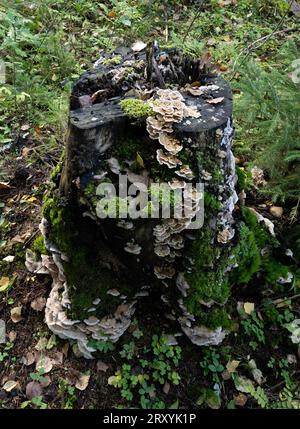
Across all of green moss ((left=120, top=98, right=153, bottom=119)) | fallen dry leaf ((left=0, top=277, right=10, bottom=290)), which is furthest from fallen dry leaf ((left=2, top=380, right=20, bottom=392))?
green moss ((left=120, top=98, right=153, bottom=119))

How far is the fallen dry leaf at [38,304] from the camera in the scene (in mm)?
3939

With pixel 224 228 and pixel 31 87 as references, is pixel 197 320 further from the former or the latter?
pixel 31 87

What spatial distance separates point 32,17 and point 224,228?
6.19m

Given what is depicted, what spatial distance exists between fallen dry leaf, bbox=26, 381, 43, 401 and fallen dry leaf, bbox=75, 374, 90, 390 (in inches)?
12.5

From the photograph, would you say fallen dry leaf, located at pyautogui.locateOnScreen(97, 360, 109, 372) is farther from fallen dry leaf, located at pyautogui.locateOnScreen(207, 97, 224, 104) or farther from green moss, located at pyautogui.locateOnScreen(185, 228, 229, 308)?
fallen dry leaf, located at pyautogui.locateOnScreen(207, 97, 224, 104)

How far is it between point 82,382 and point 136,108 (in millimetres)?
2364

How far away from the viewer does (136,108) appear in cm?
295

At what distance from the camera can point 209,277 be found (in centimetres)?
342

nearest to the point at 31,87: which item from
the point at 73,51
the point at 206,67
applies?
the point at 73,51

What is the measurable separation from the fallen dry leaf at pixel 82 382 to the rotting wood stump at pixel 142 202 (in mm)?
212

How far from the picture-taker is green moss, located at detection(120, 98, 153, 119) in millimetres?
2928

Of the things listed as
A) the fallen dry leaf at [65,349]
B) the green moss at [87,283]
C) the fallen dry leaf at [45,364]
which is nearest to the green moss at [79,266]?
the green moss at [87,283]

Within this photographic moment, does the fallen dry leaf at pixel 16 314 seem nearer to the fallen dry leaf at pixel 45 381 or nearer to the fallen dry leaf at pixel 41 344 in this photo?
the fallen dry leaf at pixel 41 344

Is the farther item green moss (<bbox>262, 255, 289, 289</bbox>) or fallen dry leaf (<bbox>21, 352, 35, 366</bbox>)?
green moss (<bbox>262, 255, 289, 289</bbox>)
